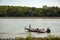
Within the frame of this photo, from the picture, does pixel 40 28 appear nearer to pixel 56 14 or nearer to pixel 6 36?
pixel 56 14

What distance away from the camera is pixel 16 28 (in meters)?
1.99

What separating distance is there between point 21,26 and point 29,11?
0.76 ft

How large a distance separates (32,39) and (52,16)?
41 centimetres

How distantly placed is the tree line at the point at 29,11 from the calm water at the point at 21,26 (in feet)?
0.23

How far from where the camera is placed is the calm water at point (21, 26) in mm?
1978

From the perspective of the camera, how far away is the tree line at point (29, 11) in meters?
2.02

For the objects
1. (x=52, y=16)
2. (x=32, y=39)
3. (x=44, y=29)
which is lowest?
(x=32, y=39)

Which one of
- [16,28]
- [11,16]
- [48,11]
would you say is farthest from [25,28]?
[48,11]

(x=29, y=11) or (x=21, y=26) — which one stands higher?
(x=29, y=11)

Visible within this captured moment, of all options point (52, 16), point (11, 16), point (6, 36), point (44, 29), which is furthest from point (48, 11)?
point (6, 36)

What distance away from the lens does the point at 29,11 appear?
6.70 feet

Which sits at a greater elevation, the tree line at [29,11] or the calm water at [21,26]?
the tree line at [29,11]

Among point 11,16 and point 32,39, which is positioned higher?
point 11,16

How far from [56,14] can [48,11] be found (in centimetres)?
12
